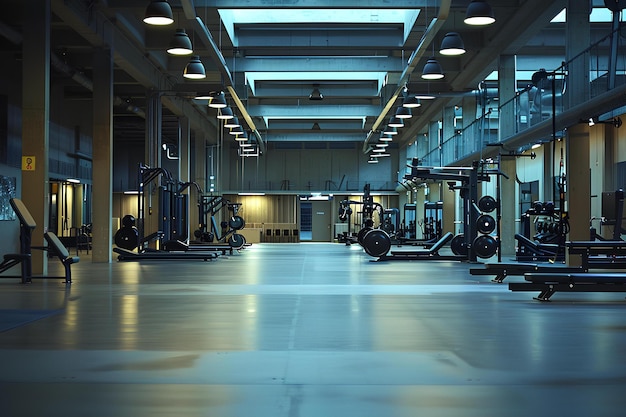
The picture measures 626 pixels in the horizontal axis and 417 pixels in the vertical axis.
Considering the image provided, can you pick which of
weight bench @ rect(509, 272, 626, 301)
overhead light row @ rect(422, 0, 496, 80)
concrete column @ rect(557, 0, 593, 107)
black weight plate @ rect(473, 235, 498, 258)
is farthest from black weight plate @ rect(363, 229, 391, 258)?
weight bench @ rect(509, 272, 626, 301)

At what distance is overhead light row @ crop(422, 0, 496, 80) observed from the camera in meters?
11.3

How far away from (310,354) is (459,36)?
33.9 ft

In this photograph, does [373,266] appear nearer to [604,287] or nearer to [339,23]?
[339,23]

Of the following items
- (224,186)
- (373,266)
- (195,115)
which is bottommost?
(373,266)

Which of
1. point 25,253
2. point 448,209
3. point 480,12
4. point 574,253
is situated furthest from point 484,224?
point 448,209

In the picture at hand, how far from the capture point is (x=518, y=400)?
365 centimetres

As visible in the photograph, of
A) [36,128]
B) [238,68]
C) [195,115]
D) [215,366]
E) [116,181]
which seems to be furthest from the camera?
[116,181]

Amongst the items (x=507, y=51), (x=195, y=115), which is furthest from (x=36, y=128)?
(x=195, y=115)

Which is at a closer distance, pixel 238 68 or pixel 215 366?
pixel 215 366

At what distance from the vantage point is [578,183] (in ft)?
47.8

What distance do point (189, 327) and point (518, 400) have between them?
11.0 ft

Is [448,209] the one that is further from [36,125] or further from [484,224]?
[36,125]

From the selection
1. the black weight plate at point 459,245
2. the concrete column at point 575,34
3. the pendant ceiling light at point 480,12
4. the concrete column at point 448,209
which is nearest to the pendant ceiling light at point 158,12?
the pendant ceiling light at point 480,12

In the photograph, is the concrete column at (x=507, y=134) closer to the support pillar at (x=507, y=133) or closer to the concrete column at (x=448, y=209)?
the support pillar at (x=507, y=133)
